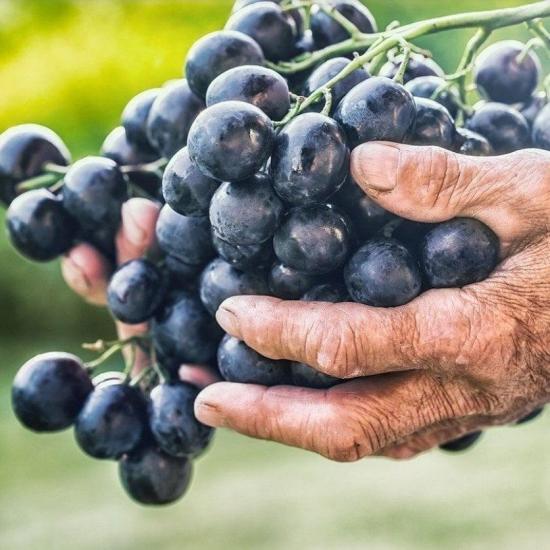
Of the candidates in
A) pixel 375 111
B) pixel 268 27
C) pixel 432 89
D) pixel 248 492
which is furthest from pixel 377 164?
pixel 248 492

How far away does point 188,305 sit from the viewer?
1.23 m

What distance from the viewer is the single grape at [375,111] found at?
0.98 m

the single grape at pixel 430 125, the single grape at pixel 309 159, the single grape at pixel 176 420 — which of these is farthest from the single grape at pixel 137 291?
the single grape at pixel 430 125

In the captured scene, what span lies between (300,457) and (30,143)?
1891 millimetres

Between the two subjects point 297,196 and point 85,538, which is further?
point 85,538

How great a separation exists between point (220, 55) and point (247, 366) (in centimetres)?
46

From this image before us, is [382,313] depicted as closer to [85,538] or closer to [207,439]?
[207,439]

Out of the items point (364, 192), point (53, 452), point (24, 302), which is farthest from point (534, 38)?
point (24, 302)

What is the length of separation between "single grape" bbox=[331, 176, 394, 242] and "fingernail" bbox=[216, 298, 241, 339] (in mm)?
201

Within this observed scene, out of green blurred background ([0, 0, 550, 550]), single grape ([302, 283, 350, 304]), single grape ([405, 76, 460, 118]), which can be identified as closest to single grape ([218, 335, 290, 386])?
single grape ([302, 283, 350, 304])

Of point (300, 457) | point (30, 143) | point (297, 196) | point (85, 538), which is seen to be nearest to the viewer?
point (297, 196)

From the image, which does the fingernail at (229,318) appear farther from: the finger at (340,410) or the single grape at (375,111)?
the single grape at (375,111)

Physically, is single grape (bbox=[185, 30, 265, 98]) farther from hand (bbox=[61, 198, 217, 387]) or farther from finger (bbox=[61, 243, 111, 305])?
finger (bbox=[61, 243, 111, 305])

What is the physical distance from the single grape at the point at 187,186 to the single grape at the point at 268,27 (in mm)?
270
